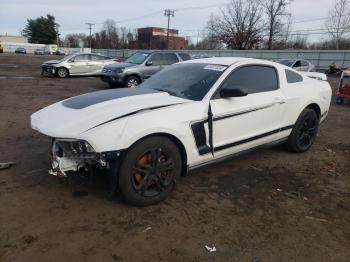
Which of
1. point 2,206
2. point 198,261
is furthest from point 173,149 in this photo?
point 2,206

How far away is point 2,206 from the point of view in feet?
12.1

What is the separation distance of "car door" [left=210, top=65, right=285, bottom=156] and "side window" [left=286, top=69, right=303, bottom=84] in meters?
0.33

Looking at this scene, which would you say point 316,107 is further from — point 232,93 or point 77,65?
point 77,65

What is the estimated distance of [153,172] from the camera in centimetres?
373

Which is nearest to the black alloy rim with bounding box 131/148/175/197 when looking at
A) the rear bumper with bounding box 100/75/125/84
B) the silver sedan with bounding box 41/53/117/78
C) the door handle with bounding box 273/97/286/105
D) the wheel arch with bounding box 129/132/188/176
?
the wheel arch with bounding box 129/132/188/176

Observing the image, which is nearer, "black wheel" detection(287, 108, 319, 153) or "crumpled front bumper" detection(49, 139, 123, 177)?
"crumpled front bumper" detection(49, 139, 123, 177)

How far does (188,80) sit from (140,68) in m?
9.57

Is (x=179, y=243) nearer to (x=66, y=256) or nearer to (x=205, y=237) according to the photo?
(x=205, y=237)

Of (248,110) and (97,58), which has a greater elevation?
(97,58)

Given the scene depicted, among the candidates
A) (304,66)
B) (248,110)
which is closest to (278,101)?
(248,110)

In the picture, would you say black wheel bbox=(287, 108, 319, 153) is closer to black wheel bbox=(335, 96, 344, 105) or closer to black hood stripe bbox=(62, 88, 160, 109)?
black hood stripe bbox=(62, 88, 160, 109)

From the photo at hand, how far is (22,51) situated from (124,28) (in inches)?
1206

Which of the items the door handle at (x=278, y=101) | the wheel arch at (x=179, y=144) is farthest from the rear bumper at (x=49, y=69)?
the wheel arch at (x=179, y=144)

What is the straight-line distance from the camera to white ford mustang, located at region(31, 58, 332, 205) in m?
3.49
